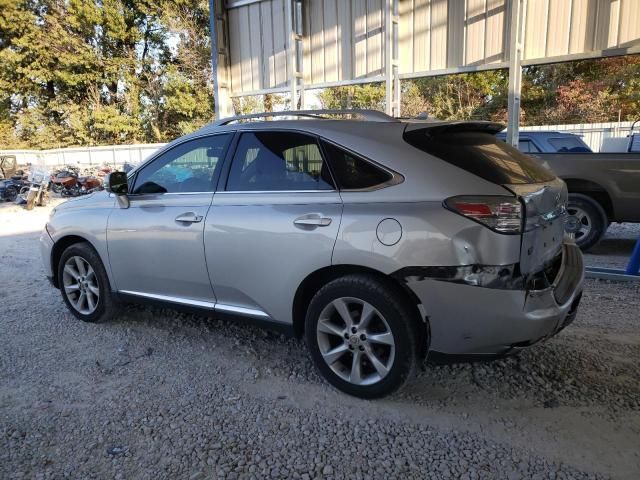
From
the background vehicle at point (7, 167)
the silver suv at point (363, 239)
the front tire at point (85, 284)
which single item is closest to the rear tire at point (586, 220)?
the silver suv at point (363, 239)

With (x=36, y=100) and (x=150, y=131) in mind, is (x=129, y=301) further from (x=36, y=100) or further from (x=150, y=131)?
(x=36, y=100)

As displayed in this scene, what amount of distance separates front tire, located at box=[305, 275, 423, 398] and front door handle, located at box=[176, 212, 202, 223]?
1092 mm

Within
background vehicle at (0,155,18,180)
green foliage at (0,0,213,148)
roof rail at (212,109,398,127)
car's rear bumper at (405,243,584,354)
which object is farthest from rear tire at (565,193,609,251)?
green foliage at (0,0,213,148)

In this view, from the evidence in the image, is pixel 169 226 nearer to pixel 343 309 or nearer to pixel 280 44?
pixel 343 309

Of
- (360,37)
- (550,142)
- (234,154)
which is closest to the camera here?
(234,154)

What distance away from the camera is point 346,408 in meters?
2.97

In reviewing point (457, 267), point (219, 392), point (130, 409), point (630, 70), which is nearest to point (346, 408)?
point (219, 392)

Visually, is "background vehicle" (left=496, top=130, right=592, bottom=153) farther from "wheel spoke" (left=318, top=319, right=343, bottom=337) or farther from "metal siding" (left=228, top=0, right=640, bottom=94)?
"wheel spoke" (left=318, top=319, right=343, bottom=337)

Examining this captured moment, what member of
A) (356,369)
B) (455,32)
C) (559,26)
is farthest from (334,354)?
(455,32)

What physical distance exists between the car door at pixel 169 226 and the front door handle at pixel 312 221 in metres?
0.84

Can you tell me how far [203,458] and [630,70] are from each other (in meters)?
17.9

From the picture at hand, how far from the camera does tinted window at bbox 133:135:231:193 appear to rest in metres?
3.68

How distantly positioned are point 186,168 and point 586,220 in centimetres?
540

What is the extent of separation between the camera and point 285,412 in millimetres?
2967
